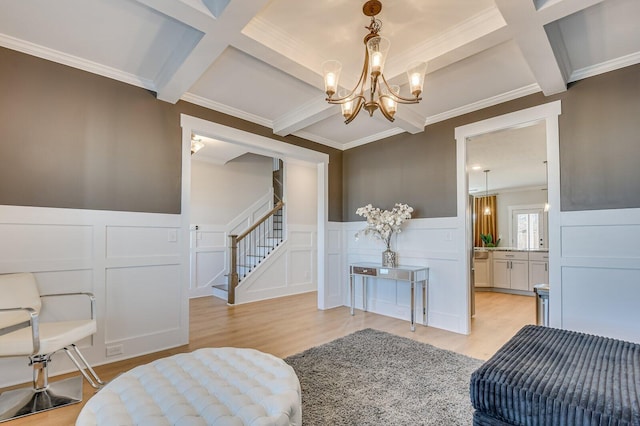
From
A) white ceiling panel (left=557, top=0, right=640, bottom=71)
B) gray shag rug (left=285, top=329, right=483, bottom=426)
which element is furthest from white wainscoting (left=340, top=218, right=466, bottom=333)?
white ceiling panel (left=557, top=0, right=640, bottom=71)

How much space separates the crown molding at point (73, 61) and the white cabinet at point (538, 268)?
23.3 ft

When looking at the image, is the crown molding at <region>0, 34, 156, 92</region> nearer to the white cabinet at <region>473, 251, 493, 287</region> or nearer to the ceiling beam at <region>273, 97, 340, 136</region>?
the ceiling beam at <region>273, 97, 340, 136</region>

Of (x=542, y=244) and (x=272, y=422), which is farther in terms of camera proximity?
(x=542, y=244)

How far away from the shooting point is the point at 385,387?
2.38 metres

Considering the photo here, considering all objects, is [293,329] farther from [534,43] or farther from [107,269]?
[534,43]

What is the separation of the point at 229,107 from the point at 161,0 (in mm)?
1877

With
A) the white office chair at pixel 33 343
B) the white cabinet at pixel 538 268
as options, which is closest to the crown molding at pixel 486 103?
the white cabinet at pixel 538 268

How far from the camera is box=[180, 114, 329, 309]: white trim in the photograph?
3.44 m

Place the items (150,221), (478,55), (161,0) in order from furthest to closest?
(150,221) < (478,55) < (161,0)

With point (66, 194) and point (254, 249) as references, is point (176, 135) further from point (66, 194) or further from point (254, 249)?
point (254, 249)

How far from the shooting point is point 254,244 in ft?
21.8

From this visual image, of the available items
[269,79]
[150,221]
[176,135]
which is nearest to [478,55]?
[269,79]

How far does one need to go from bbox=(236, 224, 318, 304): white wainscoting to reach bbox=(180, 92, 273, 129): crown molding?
2674 mm

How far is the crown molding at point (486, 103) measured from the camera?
128 inches
